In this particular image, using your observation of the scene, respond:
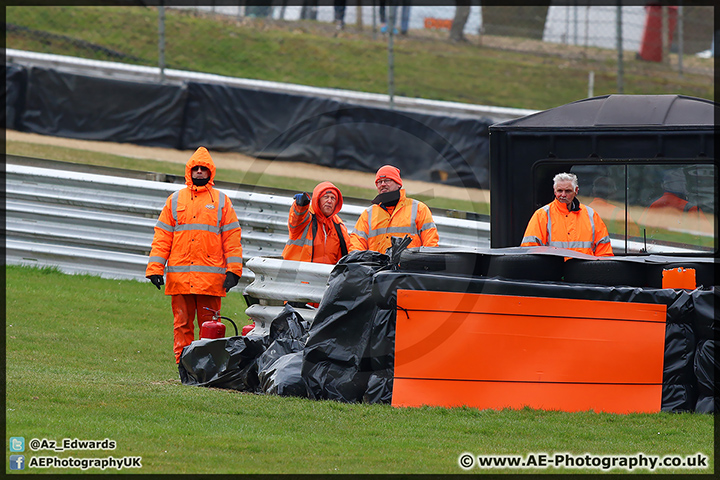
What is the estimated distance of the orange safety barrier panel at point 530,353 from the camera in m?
6.29

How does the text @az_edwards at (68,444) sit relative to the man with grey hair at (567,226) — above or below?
below

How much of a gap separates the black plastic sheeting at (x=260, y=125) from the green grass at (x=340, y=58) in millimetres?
4287

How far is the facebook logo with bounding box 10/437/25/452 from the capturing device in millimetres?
4719

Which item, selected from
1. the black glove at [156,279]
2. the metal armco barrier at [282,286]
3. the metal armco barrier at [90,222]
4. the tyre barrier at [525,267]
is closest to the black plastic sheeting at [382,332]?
the tyre barrier at [525,267]

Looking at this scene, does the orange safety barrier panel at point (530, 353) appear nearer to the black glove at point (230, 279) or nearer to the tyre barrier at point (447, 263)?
the tyre barrier at point (447, 263)

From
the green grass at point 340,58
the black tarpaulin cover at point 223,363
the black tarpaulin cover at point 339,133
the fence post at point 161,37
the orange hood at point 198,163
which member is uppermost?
the green grass at point 340,58

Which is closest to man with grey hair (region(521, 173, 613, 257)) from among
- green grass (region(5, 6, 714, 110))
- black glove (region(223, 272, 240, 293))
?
black glove (region(223, 272, 240, 293))

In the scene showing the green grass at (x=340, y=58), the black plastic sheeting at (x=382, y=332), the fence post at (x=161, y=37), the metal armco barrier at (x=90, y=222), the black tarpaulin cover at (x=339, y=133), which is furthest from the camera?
the green grass at (x=340, y=58)

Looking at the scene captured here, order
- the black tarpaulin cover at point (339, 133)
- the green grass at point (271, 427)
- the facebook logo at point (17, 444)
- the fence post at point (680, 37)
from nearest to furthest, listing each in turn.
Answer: the facebook logo at point (17, 444), the green grass at point (271, 427), the black tarpaulin cover at point (339, 133), the fence post at point (680, 37)

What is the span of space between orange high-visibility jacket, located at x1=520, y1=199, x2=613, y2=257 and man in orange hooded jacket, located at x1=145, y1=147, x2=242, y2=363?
2924 mm

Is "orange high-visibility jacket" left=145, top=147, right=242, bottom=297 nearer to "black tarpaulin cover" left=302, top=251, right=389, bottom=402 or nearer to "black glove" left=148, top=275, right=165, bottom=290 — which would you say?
"black glove" left=148, top=275, right=165, bottom=290

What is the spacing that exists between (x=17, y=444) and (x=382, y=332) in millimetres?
2666

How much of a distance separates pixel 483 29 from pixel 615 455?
1981 cm

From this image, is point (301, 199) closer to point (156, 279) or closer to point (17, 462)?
point (156, 279)
